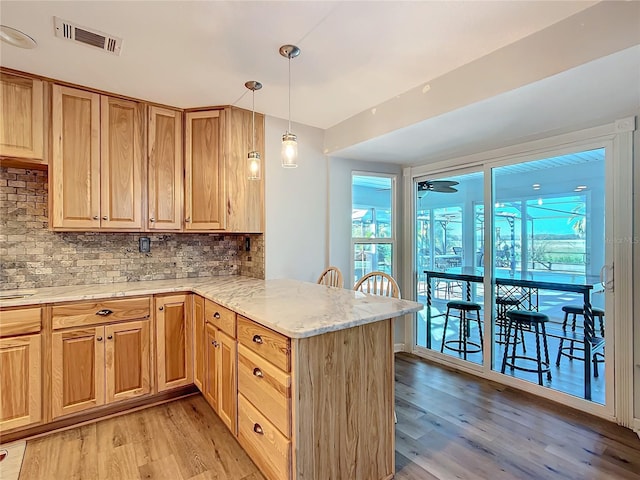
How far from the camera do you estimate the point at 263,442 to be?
65.9 inches

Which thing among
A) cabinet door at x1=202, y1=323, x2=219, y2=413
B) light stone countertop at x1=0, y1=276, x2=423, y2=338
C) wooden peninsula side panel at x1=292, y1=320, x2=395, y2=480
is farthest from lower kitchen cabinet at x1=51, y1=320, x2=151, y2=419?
wooden peninsula side panel at x1=292, y1=320, x2=395, y2=480

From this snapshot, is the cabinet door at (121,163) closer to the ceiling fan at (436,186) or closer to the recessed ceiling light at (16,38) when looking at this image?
the recessed ceiling light at (16,38)

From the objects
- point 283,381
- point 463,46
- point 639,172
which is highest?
point 463,46

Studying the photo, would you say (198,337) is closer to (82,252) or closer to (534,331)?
(82,252)

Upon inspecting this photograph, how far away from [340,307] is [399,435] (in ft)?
3.46

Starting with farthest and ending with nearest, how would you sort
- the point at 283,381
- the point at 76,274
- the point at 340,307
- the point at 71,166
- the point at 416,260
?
the point at 416,260
the point at 76,274
the point at 71,166
the point at 340,307
the point at 283,381

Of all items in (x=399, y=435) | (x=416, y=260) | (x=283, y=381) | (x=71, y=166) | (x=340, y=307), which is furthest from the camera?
(x=416, y=260)

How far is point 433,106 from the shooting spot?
2.31 metres

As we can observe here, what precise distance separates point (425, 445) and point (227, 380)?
1.29 meters

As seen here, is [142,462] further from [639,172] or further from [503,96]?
[639,172]

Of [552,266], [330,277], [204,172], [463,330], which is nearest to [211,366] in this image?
[330,277]

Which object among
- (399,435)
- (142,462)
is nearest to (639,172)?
(399,435)

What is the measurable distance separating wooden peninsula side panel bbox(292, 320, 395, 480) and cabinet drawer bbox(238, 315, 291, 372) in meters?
0.06

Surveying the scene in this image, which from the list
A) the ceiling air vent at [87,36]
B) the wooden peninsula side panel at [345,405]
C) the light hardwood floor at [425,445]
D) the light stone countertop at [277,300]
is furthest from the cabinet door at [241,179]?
the wooden peninsula side panel at [345,405]
